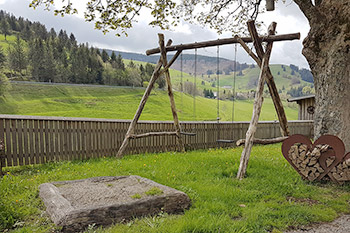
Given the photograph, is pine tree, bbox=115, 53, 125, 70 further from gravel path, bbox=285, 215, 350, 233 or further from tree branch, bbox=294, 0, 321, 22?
gravel path, bbox=285, 215, 350, 233

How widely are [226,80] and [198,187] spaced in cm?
12260

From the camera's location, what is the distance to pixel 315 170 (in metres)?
6.09

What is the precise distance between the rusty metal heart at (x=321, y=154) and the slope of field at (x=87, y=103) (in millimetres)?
15905

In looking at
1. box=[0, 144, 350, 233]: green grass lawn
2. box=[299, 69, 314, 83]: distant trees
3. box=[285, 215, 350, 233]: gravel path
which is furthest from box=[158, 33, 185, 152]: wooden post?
box=[299, 69, 314, 83]: distant trees

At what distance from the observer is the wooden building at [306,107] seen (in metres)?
20.1

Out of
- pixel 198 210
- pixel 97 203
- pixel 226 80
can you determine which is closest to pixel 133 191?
pixel 97 203

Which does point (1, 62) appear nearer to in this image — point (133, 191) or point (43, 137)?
point (43, 137)

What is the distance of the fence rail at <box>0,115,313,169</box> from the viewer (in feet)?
24.0

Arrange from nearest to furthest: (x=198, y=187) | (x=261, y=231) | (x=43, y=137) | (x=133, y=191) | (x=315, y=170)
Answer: (x=261, y=231)
(x=133, y=191)
(x=198, y=187)
(x=315, y=170)
(x=43, y=137)

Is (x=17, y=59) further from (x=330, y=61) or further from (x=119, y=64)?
(x=330, y=61)

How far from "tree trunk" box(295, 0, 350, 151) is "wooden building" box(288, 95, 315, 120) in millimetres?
14716

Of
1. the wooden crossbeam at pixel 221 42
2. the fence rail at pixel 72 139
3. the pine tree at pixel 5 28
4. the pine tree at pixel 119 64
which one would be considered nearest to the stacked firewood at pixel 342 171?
the wooden crossbeam at pixel 221 42

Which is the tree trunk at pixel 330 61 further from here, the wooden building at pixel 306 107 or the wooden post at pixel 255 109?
the wooden building at pixel 306 107

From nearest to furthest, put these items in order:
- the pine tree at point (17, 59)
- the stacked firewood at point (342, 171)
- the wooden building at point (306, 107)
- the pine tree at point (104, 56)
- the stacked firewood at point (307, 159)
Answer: the stacked firewood at point (342, 171), the stacked firewood at point (307, 159), the wooden building at point (306, 107), the pine tree at point (17, 59), the pine tree at point (104, 56)
